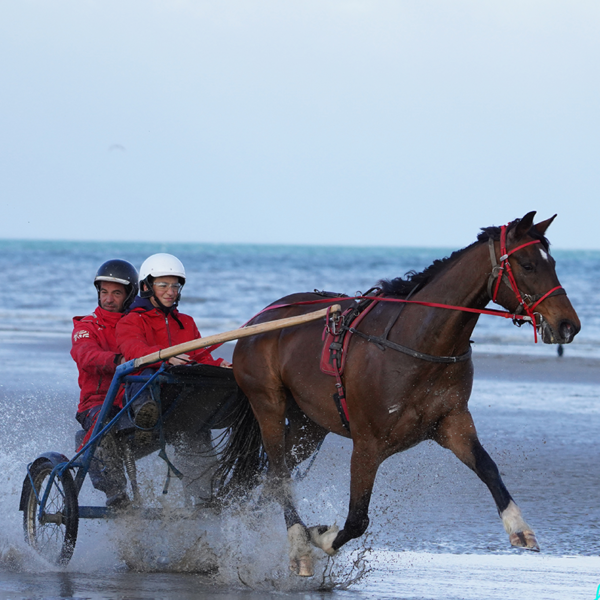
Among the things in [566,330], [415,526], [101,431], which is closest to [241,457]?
[101,431]

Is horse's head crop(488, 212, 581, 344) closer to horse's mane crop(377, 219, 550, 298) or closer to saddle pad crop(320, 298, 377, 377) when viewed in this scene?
horse's mane crop(377, 219, 550, 298)

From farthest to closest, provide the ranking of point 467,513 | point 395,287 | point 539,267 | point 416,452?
point 416,452
point 467,513
point 395,287
point 539,267

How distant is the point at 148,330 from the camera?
18.2 feet

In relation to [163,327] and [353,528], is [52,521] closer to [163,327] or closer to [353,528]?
[163,327]

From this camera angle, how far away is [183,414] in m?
5.50

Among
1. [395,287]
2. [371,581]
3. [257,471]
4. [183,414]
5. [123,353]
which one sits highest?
[395,287]

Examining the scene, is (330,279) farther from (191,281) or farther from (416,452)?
(416,452)

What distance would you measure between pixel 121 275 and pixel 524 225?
2640 mm

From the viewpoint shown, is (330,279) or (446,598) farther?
(330,279)

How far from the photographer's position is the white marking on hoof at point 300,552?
482 cm

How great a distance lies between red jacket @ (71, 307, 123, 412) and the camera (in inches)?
213

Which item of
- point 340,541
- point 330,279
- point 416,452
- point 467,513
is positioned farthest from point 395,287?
point 330,279

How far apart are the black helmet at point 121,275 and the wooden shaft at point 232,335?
83 centimetres

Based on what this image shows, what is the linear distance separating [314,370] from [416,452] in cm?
324
